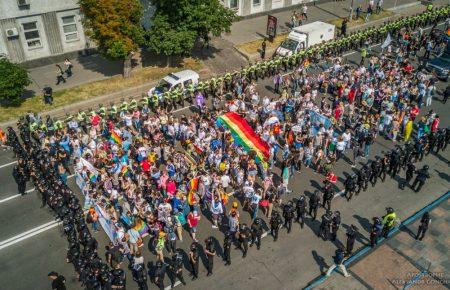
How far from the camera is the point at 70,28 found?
31.5 m

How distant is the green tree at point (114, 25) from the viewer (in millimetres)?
25889

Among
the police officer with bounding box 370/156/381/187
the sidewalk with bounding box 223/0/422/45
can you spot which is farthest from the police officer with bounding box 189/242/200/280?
the sidewalk with bounding box 223/0/422/45

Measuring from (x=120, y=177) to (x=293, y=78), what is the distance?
1445 centimetres

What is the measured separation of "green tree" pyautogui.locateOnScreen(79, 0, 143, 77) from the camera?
1019 inches

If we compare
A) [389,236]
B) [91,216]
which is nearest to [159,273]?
[91,216]

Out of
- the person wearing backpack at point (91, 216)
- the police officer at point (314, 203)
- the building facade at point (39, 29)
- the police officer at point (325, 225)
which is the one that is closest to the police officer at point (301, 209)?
the police officer at point (314, 203)

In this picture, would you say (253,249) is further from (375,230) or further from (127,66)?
(127,66)

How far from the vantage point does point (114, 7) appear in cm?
2600

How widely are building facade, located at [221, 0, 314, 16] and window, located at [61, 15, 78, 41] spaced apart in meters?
13.1

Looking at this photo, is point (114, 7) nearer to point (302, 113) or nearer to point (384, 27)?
point (302, 113)

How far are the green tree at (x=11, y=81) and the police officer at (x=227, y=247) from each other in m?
17.2

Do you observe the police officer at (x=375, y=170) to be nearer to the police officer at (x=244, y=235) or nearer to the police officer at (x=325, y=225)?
the police officer at (x=325, y=225)

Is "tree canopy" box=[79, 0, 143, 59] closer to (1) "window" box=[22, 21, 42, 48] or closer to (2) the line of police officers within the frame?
(2) the line of police officers

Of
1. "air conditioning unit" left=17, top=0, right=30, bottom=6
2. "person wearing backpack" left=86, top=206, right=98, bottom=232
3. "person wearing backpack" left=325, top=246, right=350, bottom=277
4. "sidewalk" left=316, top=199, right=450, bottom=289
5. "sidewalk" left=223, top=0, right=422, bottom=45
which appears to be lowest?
"sidewalk" left=316, top=199, right=450, bottom=289
